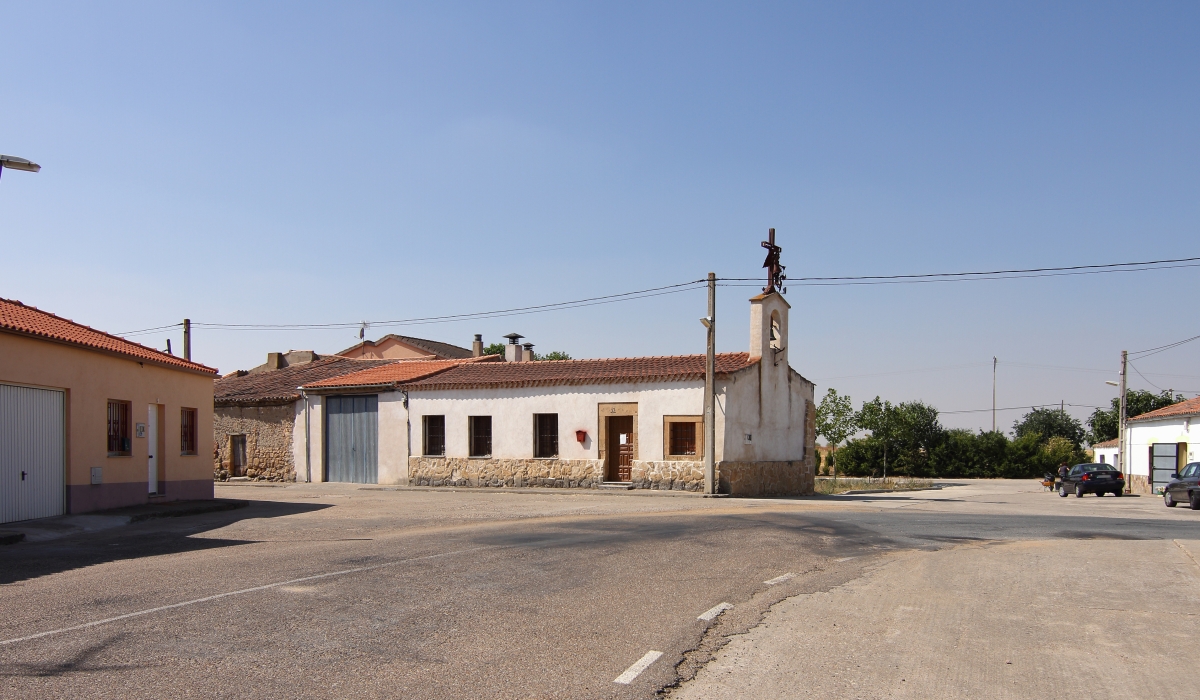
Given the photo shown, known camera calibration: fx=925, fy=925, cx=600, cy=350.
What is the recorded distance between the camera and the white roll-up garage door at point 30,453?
15.1 meters

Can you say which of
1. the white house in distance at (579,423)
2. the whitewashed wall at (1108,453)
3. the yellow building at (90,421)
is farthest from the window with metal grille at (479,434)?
the whitewashed wall at (1108,453)

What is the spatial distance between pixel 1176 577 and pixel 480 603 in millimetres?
7932

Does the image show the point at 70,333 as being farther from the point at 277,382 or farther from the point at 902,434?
the point at 902,434

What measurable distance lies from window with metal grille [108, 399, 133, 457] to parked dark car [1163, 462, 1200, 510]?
27.4 metres

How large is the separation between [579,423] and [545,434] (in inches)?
59.8

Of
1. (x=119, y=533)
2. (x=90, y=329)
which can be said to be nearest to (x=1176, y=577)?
(x=119, y=533)

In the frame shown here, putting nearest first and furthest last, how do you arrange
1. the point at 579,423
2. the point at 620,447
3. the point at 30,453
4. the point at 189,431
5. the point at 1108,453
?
the point at 30,453 < the point at 189,431 < the point at 579,423 < the point at 620,447 < the point at 1108,453

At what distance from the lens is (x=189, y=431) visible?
72.6 feet

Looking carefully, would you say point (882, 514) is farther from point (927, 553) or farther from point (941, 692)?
point (941, 692)

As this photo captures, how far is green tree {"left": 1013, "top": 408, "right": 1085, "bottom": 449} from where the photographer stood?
90.2 metres

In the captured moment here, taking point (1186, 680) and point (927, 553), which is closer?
point (1186, 680)

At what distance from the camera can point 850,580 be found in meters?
10.2

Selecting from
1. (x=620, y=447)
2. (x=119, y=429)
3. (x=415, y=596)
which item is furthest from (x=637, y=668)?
(x=620, y=447)

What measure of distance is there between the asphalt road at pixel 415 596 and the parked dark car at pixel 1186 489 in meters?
10.9
